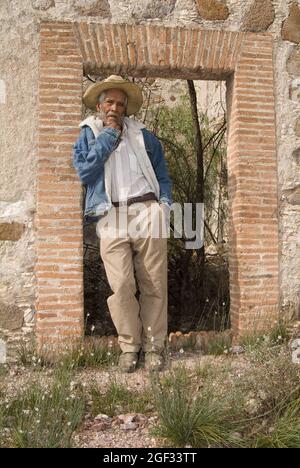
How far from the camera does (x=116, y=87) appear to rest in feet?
14.4

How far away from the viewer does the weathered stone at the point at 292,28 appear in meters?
4.90

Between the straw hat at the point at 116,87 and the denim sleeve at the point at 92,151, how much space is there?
324 millimetres

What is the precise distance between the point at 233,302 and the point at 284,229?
791mm

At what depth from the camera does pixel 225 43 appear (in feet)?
15.6

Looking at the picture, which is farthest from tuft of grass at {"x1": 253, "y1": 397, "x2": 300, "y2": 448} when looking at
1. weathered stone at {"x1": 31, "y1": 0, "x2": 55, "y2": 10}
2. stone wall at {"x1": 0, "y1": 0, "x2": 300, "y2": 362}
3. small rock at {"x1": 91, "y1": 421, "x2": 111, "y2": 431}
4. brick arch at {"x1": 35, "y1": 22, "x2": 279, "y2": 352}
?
weathered stone at {"x1": 31, "y1": 0, "x2": 55, "y2": 10}

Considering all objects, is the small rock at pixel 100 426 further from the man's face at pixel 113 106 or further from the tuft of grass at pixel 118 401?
the man's face at pixel 113 106

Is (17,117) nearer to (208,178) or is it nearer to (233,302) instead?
(233,302)

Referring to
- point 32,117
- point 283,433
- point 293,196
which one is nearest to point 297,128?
point 293,196

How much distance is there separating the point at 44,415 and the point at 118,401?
21.6 inches

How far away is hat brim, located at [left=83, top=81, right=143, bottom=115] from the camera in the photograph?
14.2 ft

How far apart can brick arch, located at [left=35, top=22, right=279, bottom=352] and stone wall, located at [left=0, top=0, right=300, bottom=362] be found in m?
0.09

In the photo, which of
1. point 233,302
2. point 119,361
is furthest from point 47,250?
point 233,302

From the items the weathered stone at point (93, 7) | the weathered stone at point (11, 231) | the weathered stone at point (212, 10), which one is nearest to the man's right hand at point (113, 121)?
the weathered stone at point (93, 7)

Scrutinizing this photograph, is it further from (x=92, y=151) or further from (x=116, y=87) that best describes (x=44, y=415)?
(x=116, y=87)
